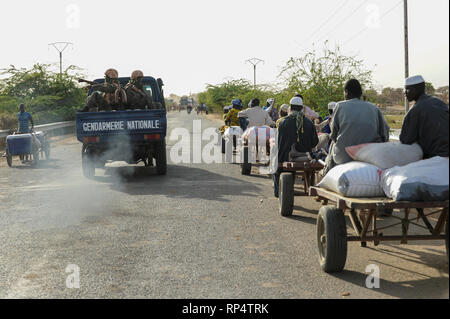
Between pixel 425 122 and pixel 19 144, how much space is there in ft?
45.9

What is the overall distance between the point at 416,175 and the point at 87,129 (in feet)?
30.4

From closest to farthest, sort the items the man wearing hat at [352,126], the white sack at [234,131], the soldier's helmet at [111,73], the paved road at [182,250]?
the paved road at [182,250] < the man wearing hat at [352,126] < the soldier's helmet at [111,73] < the white sack at [234,131]

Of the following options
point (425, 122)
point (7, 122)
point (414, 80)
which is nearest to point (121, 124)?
point (414, 80)

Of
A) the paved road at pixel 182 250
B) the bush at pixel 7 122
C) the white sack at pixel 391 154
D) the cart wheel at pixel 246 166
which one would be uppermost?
the white sack at pixel 391 154

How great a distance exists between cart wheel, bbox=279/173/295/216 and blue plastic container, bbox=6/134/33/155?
34.8 ft

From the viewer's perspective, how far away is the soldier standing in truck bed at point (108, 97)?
1372 centimetres

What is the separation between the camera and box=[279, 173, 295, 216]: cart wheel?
8.71m

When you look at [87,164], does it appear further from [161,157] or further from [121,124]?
[161,157]

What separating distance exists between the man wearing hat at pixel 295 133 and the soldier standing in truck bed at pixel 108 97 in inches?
214

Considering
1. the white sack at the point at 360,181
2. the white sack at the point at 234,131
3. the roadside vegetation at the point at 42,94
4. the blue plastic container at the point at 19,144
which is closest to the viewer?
the white sack at the point at 360,181

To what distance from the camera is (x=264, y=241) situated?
7.17 meters

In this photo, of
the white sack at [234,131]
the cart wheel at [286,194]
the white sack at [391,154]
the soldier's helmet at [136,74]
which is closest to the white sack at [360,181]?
the white sack at [391,154]

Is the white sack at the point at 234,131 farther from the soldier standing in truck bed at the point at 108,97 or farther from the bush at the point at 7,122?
the bush at the point at 7,122

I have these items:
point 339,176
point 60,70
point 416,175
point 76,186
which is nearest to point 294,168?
point 339,176
